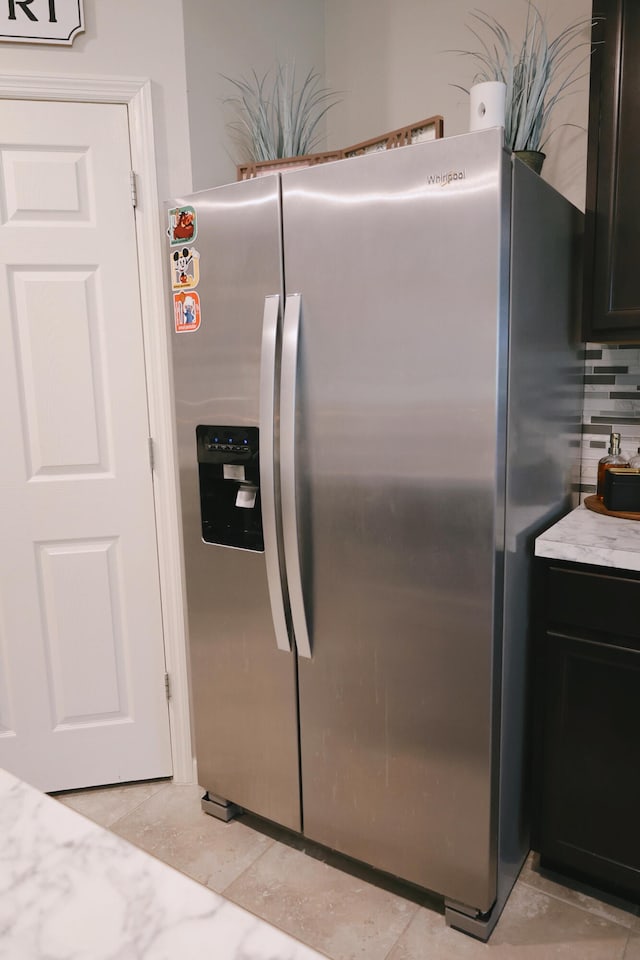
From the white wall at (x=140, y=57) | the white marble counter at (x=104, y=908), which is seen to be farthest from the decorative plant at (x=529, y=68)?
the white marble counter at (x=104, y=908)

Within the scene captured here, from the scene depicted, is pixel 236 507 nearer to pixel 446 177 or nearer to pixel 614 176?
pixel 446 177

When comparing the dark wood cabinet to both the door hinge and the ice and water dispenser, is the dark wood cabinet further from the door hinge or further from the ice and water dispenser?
the door hinge

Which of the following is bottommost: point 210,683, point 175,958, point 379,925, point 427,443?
point 379,925

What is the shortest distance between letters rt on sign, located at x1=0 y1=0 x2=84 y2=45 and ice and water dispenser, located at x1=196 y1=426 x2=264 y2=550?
3.81 ft

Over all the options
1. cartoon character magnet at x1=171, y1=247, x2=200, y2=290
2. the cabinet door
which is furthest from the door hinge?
the cabinet door

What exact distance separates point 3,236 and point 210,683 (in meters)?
1.44

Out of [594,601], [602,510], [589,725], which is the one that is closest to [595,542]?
[594,601]

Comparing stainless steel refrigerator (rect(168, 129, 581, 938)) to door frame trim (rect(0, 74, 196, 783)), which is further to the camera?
door frame trim (rect(0, 74, 196, 783))

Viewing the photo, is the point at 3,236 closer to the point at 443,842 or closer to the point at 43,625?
the point at 43,625

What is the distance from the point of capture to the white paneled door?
2.07m

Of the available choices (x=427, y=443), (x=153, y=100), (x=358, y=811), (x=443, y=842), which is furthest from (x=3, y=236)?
(x=443, y=842)

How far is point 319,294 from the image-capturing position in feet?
5.57

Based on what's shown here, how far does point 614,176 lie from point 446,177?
56 centimetres

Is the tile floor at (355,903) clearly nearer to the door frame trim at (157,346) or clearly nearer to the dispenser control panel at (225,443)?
the door frame trim at (157,346)
